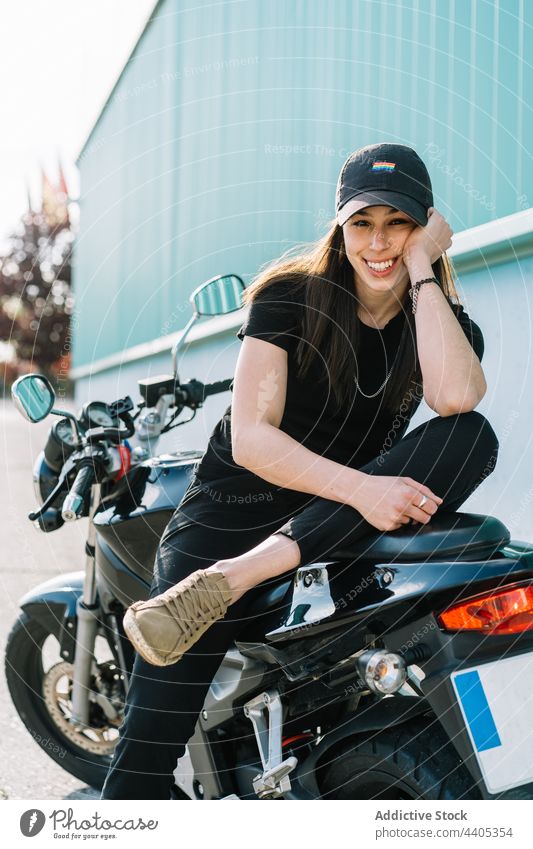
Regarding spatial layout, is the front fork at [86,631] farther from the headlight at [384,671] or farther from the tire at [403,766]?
the headlight at [384,671]

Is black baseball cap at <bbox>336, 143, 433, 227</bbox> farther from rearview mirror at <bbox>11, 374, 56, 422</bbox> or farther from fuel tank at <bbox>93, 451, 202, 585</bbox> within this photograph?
rearview mirror at <bbox>11, 374, 56, 422</bbox>

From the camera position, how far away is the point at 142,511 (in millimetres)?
2707

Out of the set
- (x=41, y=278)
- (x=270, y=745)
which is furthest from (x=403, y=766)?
(x=41, y=278)

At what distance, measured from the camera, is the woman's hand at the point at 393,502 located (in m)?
1.95

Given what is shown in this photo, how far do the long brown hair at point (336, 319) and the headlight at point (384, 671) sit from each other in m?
0.71

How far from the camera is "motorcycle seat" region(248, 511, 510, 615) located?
1855 millimetres

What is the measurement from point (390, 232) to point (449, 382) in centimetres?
44

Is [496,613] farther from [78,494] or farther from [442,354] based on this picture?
[78,494]

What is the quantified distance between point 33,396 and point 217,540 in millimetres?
783

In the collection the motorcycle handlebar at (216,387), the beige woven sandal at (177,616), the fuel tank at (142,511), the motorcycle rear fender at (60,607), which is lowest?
the motorcycle rear fender at (60,607)
